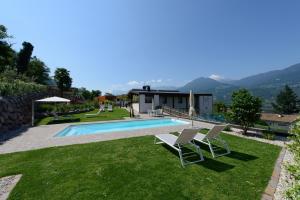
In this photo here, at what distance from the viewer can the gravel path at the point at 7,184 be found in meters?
3.73

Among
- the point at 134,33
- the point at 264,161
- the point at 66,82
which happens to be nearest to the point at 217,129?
the point at 264,161

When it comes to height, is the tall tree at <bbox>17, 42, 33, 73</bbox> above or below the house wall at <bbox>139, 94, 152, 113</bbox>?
above

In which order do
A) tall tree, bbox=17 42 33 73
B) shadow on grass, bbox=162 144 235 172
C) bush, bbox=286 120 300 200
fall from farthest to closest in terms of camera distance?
tall tree, bbox=17 42 33 73
shadow on grass, bbox=162 144 235 172
bush, bbox=286 120 300 200

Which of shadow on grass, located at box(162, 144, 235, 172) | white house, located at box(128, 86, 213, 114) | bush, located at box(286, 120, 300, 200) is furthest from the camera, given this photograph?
white house, located at box(128, 86, 213, 114)

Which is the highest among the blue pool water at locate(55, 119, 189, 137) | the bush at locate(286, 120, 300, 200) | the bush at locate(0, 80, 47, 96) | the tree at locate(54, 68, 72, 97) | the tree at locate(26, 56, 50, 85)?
the tree at locate(26, 56, 50, 85)

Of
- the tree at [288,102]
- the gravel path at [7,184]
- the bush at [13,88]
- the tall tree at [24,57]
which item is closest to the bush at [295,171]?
the gravel path at [7,184]

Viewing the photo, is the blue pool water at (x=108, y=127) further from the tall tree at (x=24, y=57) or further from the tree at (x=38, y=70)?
the tree at (x=38, y=70)

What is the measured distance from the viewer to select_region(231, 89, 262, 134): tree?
890 centimetres

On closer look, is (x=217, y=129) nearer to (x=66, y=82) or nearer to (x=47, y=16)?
(x=47, y=16)

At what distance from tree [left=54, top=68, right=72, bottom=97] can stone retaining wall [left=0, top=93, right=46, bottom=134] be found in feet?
54.9

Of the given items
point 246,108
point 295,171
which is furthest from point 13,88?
point 295,171

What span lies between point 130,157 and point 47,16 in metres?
15.9

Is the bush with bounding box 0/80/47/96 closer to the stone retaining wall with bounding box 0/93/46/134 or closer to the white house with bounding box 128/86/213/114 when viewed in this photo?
the stone retaining wall with bounding box 0/93/46/134

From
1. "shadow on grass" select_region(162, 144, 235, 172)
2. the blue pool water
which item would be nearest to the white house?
the blue pool water
